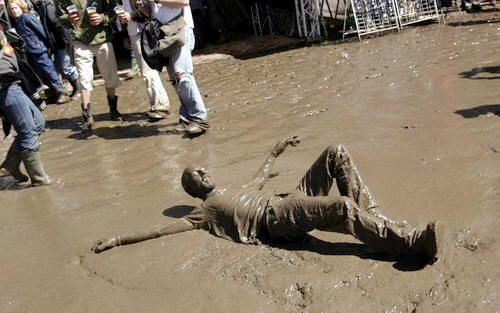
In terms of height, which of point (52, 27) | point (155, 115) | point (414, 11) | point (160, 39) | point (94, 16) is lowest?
point (155, 115)

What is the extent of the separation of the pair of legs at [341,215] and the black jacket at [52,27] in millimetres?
7598

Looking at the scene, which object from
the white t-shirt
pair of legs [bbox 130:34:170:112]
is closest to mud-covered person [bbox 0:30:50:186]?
the white t-shirt

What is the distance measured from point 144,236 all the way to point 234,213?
2.20 ft

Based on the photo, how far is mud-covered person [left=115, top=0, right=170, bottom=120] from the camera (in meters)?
7.10

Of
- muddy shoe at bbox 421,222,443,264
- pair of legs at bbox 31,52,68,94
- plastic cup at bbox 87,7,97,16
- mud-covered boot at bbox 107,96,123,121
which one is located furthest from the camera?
pair of legs at bbox 31,52,68,94

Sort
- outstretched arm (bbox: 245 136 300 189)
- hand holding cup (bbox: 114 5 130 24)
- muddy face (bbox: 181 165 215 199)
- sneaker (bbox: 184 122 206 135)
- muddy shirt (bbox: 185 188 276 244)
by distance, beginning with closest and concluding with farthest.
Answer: muddy shirt (bbox: 185 188 276 244), muddy face (bbox: 181 165 215 199), outstretched arm (bbox: 245 136 300 189), sneaker (bbox: 184 122 206 135), hand holding cup (bbox: 114 5 130 24)

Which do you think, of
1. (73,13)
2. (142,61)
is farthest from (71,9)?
(142,61)

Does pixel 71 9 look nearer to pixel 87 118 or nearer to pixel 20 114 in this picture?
pixel 87 118

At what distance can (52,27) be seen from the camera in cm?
1024

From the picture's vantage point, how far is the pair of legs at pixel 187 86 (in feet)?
21.6

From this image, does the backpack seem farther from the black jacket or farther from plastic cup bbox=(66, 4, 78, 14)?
the black jacket

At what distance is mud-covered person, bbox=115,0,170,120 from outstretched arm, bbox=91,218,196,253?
3.56 meters

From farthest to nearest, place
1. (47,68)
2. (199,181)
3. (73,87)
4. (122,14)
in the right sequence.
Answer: (73,87) < (47,68) < (122,14) < (199,181)

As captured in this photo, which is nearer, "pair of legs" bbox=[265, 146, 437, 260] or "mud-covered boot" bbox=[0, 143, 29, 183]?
"pair of legs" bbox=[265, 146, 437, 260]
